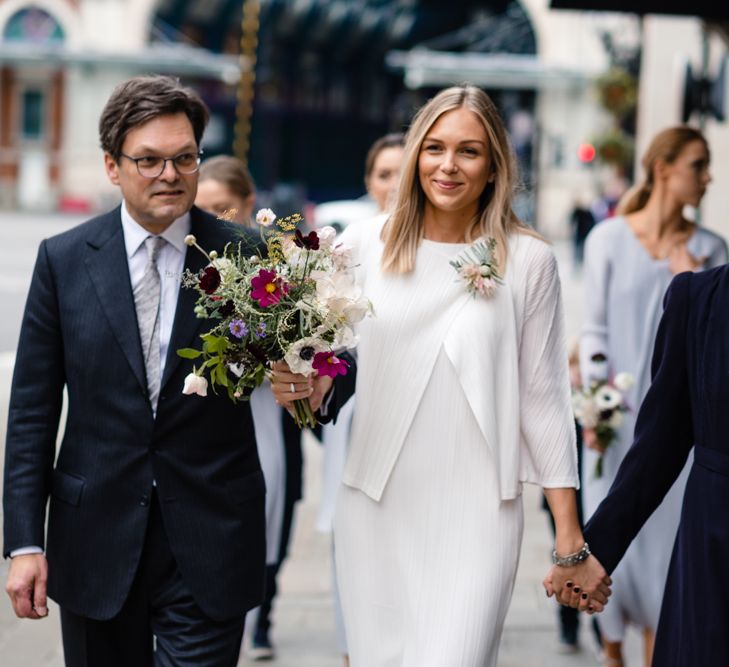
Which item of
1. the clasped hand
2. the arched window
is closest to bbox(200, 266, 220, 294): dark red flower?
the clasped hand

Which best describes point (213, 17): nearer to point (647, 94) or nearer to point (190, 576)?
point (647, 94)

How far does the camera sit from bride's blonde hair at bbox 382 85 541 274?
4055mm

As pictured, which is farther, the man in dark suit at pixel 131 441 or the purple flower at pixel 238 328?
the man in dark suit at pixel 131 441

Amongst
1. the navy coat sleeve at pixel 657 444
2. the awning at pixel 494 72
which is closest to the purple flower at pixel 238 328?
the navy coat sleeve at pixel 657 444

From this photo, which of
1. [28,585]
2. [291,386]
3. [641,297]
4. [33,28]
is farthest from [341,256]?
[33,28]

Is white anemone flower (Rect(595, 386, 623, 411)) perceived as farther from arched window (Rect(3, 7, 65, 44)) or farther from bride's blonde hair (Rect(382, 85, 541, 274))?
arched window (Rect(3, 7, 65, 44))

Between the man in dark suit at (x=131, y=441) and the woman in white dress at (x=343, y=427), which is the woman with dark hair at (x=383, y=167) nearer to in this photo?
the woman in white dress at (x=343, y=427)

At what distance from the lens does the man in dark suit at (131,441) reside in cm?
375

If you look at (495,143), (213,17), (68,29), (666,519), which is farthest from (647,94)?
(213,17)

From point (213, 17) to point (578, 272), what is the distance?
3272cm

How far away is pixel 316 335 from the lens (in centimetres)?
354

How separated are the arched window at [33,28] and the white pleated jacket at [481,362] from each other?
5341 centimetres

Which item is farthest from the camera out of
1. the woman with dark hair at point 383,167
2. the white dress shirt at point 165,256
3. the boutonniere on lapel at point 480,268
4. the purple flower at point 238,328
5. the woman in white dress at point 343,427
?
the woman with dark hair at point 383,167

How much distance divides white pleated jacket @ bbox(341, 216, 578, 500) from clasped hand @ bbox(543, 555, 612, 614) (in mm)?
271
